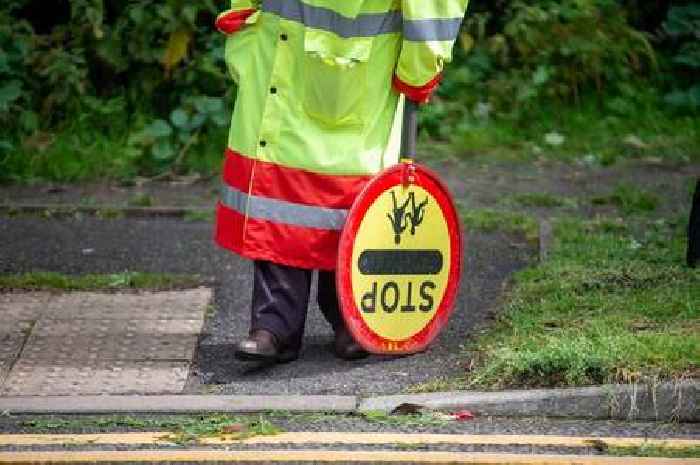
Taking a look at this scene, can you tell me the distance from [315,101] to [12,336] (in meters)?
1.48

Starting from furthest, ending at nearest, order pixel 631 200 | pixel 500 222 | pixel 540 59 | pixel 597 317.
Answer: pixel 540 59, pixel 631 200, pixel 500 222, pixel 597 317

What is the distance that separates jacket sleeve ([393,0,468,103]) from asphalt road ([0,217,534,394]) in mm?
979

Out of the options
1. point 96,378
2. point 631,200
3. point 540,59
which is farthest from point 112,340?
point 540,59

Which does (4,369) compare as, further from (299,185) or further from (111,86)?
(111,86)

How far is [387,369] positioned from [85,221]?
9.24 feet

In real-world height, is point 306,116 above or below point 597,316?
above

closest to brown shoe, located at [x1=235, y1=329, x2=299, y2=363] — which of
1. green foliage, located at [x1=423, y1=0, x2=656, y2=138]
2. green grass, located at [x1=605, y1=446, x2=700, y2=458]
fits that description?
green grass, located at [x1=605, y1=446, x2=700, y2=458]

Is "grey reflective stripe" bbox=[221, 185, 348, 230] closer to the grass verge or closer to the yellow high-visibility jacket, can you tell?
the yellow high-visibility jacket

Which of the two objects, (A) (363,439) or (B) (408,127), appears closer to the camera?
(A) (363,439)

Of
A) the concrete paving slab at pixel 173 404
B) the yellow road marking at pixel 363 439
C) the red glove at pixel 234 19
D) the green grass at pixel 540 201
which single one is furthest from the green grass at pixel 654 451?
the green grass at pixel 540 201

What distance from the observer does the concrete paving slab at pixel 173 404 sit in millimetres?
5883

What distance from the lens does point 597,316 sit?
6785 mm

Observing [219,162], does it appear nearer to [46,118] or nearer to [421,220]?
[46,118]

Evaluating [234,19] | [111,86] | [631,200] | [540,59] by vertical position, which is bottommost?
[111,86]
